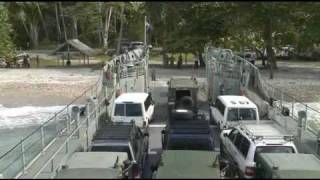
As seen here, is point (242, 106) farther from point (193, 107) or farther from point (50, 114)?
point (50, 114)

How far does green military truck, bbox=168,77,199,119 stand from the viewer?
25.7 meters

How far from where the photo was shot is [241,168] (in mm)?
15328

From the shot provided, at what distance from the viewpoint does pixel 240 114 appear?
22.9 meters

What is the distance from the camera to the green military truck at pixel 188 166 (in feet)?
36.0

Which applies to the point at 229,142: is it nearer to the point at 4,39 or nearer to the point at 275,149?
the point at 275,149

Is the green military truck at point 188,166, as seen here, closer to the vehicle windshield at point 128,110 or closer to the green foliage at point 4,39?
the vehicle windshield at point 128,110

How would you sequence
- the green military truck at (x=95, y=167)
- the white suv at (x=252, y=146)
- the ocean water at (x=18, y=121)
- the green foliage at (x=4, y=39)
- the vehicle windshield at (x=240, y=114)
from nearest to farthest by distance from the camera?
1. the green military truck at (x=95, y=167)
2. the white suv at (x=252, y=146)
3. the vehicle windshield at (x=240, y=114)
4. the ocean water at (x=18, y=121)
5. the green foliage at (x=4, y=39)

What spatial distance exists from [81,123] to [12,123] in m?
10.3

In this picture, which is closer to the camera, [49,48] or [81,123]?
[81,123]

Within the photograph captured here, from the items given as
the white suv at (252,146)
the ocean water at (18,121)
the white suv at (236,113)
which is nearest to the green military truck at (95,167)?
the white suv at (252,146)

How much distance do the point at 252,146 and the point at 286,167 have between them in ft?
10.9

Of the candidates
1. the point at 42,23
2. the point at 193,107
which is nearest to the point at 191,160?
the point at 193,107

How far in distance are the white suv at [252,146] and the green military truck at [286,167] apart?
1188 millimetres

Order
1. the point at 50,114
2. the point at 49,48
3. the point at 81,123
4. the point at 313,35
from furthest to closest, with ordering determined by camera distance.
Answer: the point at 49,48
the point at 313,35
the point at 50,114
the point at 81,123
